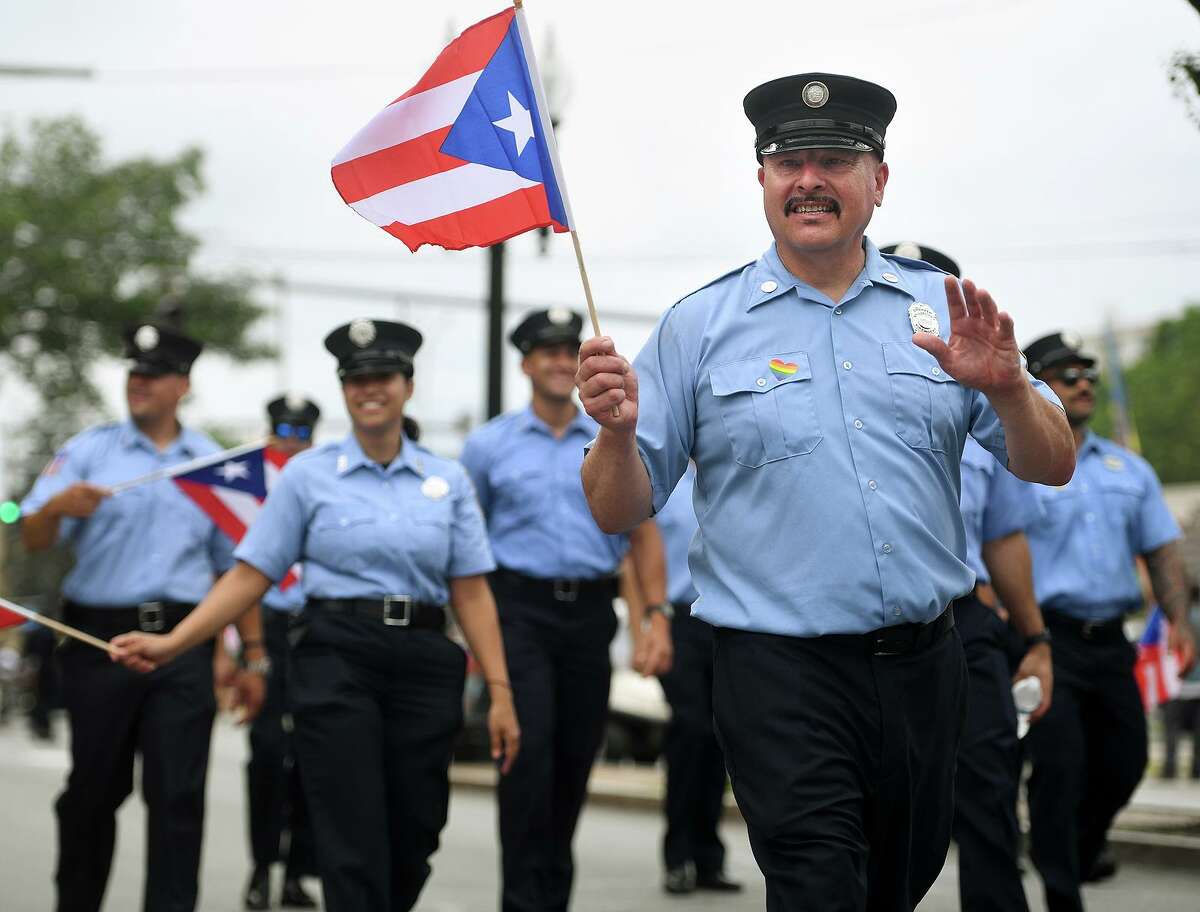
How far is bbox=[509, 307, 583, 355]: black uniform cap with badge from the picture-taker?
Result: 27.3 ft

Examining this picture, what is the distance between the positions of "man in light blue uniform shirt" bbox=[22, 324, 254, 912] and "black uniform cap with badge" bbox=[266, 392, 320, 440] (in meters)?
2.26

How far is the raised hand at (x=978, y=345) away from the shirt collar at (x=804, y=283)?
44 centimetres

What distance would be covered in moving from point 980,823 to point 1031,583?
44.3 inches

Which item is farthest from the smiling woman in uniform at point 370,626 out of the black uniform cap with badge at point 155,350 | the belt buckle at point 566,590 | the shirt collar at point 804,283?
the shirt collar at point 804,283

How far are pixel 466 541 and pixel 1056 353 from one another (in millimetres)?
3026

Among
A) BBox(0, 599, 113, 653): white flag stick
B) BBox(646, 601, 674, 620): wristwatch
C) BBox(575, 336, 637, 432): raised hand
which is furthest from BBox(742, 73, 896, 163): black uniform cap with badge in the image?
BBox(646, 601, 674, 620): wristwatch

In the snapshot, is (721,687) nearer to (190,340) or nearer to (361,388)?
(361,388)

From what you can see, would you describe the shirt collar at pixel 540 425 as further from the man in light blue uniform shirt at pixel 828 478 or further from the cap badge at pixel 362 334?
the man in light blue uniform shirt at pixel 828 478

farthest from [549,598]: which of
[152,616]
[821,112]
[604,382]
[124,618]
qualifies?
[604,382]

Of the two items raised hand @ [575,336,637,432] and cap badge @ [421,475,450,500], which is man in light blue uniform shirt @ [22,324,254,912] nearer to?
cap badge @ [421,475,450,500]

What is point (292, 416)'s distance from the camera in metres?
10.1

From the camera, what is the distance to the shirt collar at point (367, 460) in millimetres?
6617

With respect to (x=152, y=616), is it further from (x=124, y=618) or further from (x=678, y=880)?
(x=678, y=880)

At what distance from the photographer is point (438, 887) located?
956 centimetres
